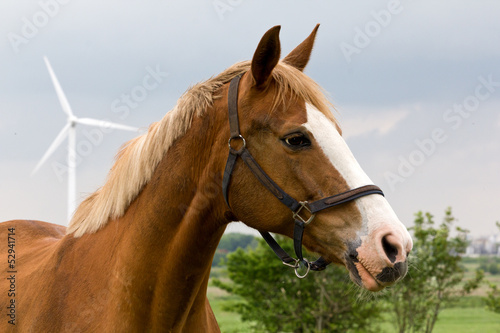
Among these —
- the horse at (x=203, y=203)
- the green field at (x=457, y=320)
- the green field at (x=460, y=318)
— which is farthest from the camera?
the green field at (x=457, y=320)

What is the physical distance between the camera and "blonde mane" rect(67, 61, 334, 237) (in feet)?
11.0

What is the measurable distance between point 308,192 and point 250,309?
1141 centimetres

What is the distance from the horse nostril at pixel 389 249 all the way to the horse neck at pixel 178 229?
1086 mm

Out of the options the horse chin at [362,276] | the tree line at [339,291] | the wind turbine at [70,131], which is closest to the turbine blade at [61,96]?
the wind turbine at [70,131]

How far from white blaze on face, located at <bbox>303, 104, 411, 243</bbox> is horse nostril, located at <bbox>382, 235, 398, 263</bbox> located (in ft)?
0.22

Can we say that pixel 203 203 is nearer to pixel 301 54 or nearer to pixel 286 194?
pixel 286 194

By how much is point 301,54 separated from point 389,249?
175cm

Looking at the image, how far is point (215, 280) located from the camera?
48.4ft

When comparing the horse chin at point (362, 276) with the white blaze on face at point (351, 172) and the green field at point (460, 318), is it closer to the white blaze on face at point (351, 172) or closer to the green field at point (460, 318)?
the white blaze on face at point (351, 172)

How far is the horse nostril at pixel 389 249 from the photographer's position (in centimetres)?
277

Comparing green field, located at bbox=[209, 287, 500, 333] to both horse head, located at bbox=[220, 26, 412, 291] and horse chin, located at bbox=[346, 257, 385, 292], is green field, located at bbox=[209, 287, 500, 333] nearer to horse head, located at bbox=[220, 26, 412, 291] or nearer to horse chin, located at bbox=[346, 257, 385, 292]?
horse head, located at bbox=[220, 26, 412, 291]

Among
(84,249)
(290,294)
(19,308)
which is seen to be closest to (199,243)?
(84,249)

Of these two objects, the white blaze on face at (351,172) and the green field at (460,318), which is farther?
the green field at (460,318)

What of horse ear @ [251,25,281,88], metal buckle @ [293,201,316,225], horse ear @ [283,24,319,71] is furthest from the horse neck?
horse ear @ [283,24,319,71]
